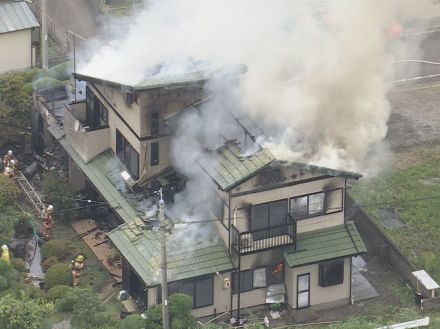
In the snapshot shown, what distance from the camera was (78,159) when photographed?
163ft

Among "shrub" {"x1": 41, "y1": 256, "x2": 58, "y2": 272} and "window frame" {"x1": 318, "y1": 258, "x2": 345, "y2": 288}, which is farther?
"shrub" {"x1": 41, "y1": 256, "x2": 58, "y2": 272}

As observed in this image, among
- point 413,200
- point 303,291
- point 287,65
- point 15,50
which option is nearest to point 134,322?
point 303,291

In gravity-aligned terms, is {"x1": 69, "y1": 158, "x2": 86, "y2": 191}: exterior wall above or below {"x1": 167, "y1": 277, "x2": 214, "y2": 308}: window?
above

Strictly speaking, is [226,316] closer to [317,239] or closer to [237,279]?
[237,279]

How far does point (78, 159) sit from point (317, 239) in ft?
36.3

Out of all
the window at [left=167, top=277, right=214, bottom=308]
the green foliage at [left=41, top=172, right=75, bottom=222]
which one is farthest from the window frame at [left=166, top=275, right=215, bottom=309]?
the green foliage at [left=41, top=172, right=75, bottom=222]

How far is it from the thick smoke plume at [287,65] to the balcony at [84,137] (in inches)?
91.9

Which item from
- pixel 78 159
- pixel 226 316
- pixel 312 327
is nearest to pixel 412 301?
pixel 312 327

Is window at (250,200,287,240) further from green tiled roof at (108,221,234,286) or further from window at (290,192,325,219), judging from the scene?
green tiled roof at (108,221,234,286)

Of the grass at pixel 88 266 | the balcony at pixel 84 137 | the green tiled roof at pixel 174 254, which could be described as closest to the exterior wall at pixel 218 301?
the green tiled roof at pixel 174 254

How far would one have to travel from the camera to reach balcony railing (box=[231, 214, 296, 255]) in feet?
142

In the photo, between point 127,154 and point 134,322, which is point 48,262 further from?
point 134,322

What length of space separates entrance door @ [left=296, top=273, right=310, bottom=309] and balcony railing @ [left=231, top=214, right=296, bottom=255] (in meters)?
1.47

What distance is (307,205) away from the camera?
1735 inches
